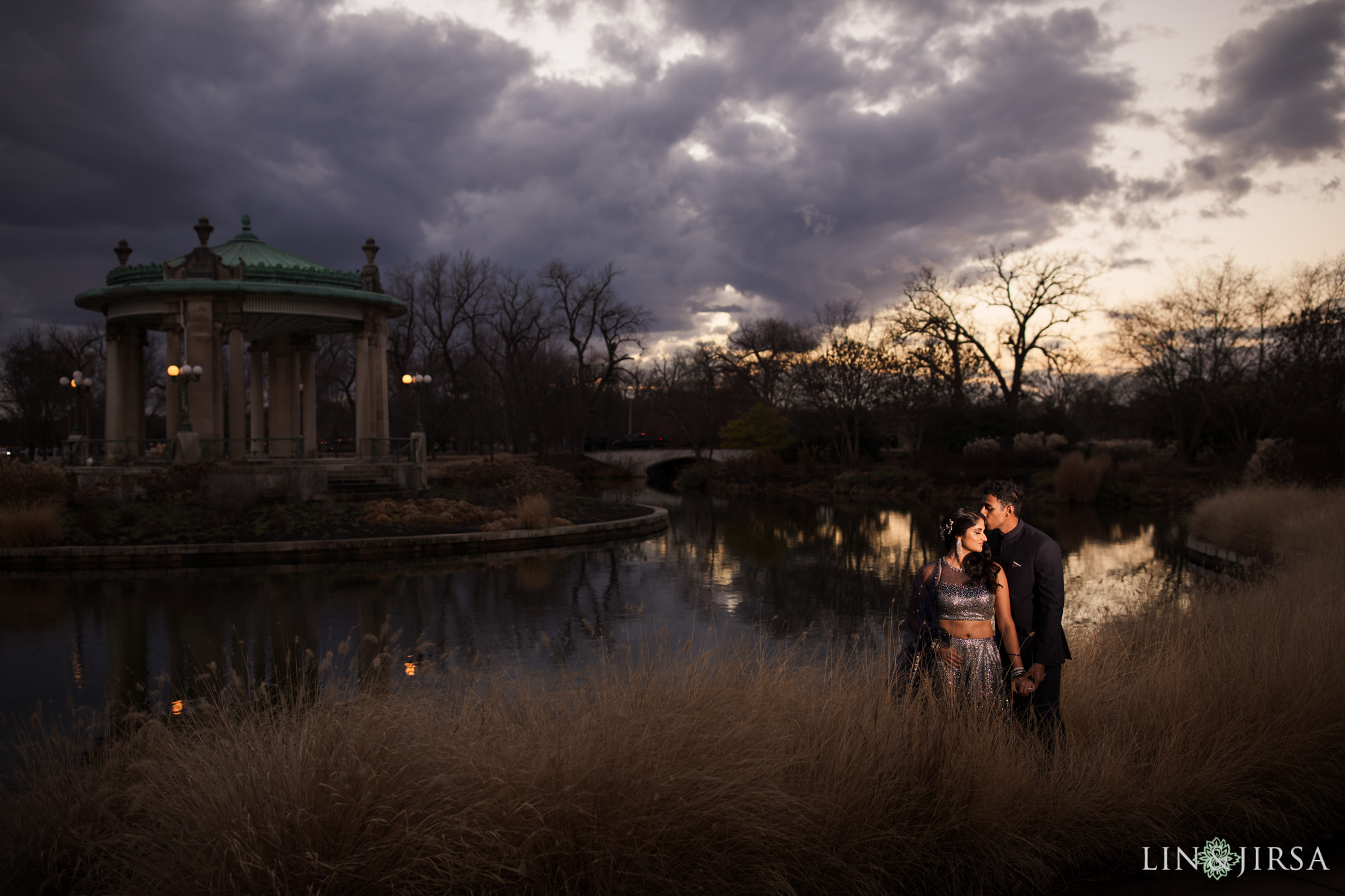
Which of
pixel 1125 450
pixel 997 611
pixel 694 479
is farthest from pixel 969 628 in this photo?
pixel 694 479

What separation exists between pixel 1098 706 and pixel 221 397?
23.4 metres

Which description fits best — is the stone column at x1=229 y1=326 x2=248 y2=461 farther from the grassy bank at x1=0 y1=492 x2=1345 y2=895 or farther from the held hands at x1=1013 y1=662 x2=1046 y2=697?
the held hands at x1=1013 y1=662 x2=1046 y2=697

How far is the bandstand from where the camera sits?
71.9ft

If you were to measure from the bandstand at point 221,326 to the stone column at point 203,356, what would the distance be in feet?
0.08

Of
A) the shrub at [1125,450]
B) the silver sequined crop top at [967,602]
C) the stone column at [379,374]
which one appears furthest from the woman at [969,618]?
the shrub at [1125,450]

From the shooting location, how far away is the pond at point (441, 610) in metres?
7.79

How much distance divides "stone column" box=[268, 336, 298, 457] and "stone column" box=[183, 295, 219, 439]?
404cm

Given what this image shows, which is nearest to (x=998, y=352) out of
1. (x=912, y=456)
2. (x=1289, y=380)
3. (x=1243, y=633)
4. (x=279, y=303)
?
(x=912, y=456)

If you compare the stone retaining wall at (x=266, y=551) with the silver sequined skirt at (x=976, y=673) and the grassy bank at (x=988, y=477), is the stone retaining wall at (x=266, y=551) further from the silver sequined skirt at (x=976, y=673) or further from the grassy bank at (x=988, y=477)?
the grassy bank at (x=988, y=477)

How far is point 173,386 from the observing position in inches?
969

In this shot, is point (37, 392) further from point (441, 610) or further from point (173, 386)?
point (441, 610)

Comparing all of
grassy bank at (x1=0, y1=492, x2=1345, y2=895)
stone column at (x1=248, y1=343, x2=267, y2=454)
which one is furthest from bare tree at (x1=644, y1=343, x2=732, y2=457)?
grassy bank at (x1=0, y1=492, x2=1345, y2=895)

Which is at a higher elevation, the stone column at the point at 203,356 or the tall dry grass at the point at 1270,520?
the stone column at the point at 203,356

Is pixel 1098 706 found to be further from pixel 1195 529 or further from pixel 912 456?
pixel 912 456
